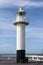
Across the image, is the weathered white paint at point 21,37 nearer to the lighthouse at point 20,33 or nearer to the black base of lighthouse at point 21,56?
the lighthouse at point 20,33

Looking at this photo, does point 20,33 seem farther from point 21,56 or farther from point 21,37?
point 21,56

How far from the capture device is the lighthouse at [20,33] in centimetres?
3569

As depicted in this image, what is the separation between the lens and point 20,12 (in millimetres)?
37406

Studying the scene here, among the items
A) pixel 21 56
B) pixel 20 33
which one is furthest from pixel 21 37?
pixel 21 56

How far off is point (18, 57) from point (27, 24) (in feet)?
17.4

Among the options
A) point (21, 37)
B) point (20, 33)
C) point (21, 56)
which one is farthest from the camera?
point (20, 33)

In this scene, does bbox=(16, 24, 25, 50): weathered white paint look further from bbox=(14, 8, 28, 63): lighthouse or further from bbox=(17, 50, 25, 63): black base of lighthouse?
bbox=(17, 50, 25, 63): black base of lighthouse

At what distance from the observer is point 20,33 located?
3675cm

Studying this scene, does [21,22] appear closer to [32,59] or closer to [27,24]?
[27,24]

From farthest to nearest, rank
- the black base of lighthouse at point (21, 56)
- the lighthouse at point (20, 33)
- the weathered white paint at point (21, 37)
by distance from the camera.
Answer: the weathered white paint at point (21, 37)
the lighthouse at point (20, 33)
the black base of lighthouse at point (21, 56)

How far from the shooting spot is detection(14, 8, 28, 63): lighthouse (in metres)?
35.7

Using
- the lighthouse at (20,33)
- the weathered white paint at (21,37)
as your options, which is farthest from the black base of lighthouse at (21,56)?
the weathered white paint at (21,37)

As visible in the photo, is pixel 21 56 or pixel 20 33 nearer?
pixel 21 56

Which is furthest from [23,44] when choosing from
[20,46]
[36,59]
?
[36,59]
